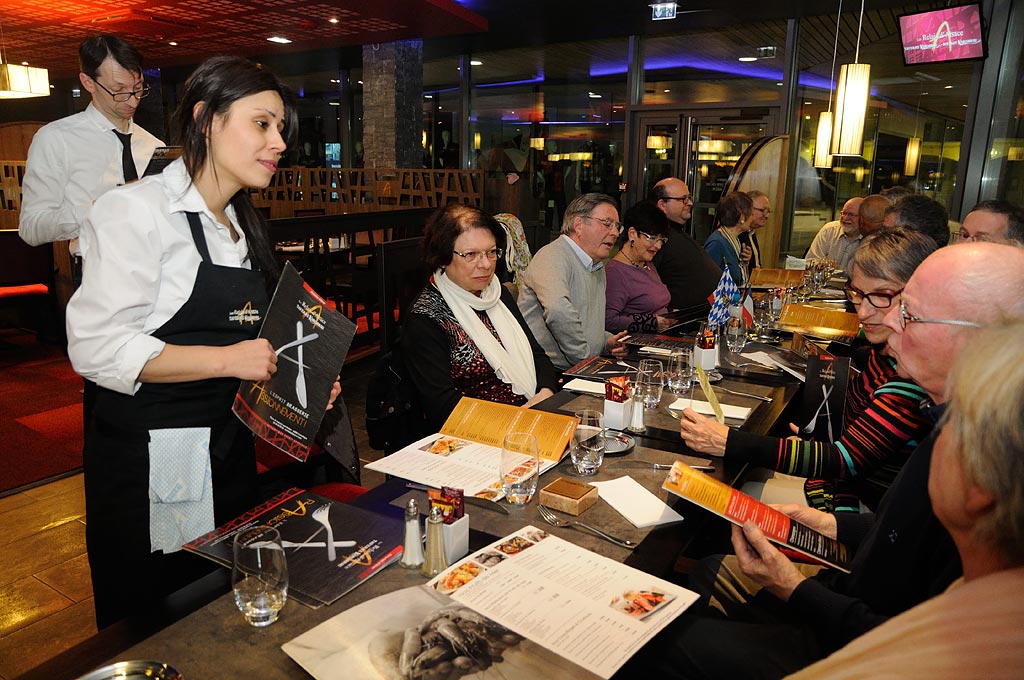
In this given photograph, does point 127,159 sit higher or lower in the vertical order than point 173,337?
higher

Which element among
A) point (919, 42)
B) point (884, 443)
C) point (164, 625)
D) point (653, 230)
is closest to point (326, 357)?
point (164, 625)

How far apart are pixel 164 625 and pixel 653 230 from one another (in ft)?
11.4

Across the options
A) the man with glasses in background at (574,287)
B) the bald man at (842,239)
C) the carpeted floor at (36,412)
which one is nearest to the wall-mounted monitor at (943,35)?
the bald man at (842,239)

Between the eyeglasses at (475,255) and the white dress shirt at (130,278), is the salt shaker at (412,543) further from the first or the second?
the eyeglasses at (475,255)

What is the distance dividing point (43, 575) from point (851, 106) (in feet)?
17.7

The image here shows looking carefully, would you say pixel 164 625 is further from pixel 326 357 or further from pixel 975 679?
pixel 975 679

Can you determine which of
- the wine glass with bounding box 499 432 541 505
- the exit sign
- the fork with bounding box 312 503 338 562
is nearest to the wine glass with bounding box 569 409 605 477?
the wine glass with bounding box 499 432 541 505

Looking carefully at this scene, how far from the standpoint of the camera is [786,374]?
9.71 ft

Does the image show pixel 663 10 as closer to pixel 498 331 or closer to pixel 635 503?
pixel 498 331

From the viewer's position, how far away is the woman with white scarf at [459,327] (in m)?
2.55

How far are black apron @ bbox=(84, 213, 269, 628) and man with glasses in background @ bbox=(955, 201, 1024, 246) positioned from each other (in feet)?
11.7

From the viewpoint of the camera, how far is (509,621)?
3.73ft

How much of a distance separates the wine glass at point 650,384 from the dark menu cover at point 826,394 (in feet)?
1.66

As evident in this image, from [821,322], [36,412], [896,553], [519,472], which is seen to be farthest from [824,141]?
[36,412]
